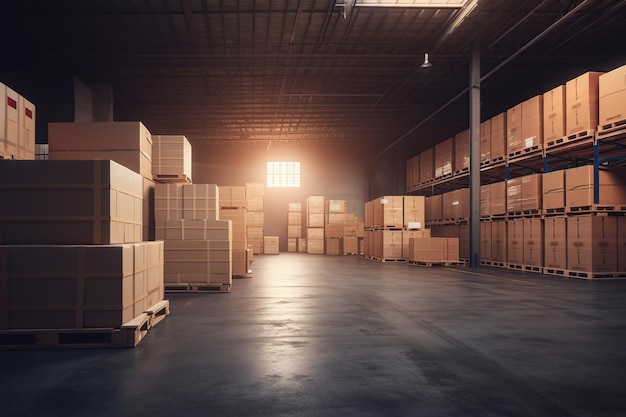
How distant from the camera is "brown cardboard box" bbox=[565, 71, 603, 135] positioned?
868 centimetres

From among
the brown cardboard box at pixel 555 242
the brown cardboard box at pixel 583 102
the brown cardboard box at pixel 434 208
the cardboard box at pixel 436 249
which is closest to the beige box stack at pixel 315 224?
the brown cardboard box at pixel 434 208

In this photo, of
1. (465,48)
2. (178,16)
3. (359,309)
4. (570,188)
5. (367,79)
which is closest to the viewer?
(359,309)

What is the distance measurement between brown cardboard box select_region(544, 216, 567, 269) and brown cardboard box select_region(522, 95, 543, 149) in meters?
1.71

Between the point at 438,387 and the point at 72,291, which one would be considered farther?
the point at 72,291

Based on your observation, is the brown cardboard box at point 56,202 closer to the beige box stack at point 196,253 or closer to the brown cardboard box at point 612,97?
the beige box stack at point 196,253

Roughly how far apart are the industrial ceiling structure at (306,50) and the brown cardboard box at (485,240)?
154 inches

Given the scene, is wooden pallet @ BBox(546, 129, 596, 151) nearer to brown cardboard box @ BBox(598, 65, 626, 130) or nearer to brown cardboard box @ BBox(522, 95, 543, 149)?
brown cardboard box @ BBox(598, 65, 626, 130)

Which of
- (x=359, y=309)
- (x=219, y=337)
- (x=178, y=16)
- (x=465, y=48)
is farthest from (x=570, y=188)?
(x=178, y=16)

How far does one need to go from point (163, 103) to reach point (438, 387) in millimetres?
15360

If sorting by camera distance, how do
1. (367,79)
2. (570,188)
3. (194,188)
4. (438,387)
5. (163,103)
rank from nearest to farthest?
(438,387) < (194,188) < (570,188) < (367,79) < (163,103)

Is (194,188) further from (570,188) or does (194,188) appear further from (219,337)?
(570,188)

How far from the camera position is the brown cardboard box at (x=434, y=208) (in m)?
15.9

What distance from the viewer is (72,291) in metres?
3.82

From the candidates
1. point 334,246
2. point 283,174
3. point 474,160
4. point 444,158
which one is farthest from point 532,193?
point 283,174
